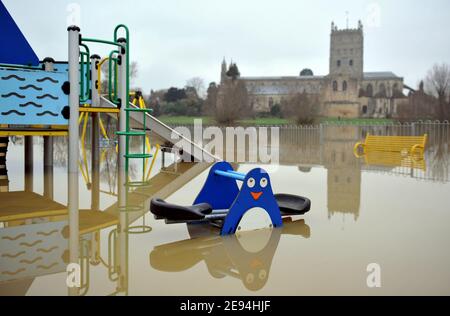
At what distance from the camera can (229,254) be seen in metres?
3.78

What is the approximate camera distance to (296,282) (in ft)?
10.0

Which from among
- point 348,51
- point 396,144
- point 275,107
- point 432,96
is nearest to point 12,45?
point 396,144

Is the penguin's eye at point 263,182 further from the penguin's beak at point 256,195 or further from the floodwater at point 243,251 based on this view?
the floodwater at point 243,251

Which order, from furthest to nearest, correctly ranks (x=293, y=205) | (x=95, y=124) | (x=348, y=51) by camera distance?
(x=348, y=51), (x=95, y=124), (x=293, y=205)

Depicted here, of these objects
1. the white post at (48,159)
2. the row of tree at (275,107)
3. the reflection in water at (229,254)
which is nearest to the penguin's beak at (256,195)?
the reflection in water at (229,254)

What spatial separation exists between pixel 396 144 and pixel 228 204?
13.2 metres

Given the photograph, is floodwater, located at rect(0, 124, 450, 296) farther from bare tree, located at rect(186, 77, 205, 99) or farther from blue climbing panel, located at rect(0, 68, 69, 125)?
bare tree, located at rect(186, 77, 205, 99)

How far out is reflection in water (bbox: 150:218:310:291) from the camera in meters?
3.30

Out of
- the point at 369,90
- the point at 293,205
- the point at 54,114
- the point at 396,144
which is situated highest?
the point at 369,90

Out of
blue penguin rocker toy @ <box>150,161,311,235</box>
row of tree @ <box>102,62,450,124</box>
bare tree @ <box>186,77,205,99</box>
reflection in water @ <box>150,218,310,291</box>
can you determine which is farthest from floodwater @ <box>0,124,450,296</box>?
bare tree @ <box>186,77,205,99</box>

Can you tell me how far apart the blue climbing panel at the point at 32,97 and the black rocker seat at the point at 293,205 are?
384 cm

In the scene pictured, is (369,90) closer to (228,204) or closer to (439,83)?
(439,83)
